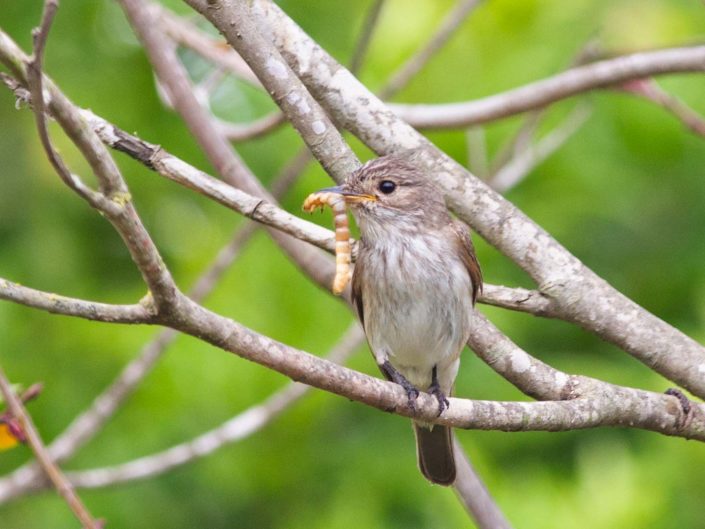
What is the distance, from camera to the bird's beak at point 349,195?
3863mm

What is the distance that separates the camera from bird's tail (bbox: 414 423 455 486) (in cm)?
446

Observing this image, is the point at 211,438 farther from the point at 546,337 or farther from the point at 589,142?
the point at 589,142

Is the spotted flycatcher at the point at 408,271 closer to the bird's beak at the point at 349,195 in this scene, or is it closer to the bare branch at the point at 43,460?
the bird's beak at the point at 349,195

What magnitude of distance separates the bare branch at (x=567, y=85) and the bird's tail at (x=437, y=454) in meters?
1.25

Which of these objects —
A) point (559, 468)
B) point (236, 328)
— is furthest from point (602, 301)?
point (559, 468)

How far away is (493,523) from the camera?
3803 millimetres

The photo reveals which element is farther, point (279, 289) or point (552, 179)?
point (552, 179)

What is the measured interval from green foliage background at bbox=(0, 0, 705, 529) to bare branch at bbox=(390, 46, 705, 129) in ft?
4.29

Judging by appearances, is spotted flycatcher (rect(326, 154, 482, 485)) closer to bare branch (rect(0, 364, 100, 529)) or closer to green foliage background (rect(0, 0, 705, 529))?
bare branch (rect(0, 364, 100, 529))

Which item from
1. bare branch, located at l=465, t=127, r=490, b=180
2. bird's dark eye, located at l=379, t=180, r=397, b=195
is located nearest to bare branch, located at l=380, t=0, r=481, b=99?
bare branch, located at l=465, t=127, r=490, b=180

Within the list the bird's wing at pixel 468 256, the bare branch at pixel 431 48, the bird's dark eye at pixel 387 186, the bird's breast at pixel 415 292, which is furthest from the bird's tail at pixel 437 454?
the bare branch at pixel 431 48

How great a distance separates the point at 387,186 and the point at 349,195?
0.28 m

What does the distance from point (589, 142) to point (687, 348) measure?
12.4 ft

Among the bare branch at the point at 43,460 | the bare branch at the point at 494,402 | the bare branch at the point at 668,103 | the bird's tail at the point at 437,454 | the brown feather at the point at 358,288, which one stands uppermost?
the bare branch at the point at 668,103
